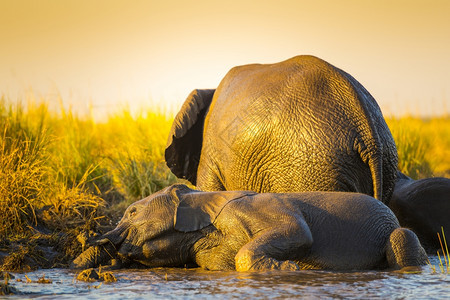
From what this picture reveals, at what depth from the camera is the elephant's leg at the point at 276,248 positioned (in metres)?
5.80

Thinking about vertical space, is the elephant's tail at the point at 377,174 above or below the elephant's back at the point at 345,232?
above

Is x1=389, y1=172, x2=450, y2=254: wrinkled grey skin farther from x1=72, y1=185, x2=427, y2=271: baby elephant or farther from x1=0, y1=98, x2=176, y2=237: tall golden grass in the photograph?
x1=0, y1=98, x2=176, y2=237: tall golden grass

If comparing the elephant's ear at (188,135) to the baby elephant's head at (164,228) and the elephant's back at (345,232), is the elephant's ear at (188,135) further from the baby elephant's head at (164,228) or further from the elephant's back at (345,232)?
the elephant's back at (345,232)

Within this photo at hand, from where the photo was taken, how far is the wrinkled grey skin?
8344 mm

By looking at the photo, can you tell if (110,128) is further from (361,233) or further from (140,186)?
(361,233)

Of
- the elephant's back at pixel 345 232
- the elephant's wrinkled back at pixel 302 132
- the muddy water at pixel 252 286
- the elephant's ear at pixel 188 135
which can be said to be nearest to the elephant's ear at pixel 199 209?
the muddy water at pixel 252 286

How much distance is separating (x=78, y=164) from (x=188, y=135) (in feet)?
9.84

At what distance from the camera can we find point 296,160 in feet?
24.7

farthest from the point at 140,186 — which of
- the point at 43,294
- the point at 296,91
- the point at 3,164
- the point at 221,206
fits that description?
the point at 43,294

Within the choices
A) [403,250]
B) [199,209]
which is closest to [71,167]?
[199,209]

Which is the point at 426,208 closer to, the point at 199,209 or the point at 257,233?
the point at 257,233

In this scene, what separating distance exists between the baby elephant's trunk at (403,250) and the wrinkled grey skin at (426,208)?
2.11m

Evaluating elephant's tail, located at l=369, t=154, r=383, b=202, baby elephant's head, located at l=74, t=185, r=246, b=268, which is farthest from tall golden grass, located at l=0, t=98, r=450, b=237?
→ elephant's tail, located at l=369, t=154, r=383, b=202

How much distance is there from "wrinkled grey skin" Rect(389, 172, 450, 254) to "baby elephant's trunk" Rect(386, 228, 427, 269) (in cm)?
211
